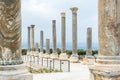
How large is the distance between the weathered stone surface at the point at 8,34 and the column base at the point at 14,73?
0.19 metres

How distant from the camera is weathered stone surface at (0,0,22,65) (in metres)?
10.6

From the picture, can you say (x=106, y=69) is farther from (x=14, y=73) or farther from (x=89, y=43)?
(x=89, y=43)

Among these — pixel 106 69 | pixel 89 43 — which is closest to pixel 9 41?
pixel 106 69

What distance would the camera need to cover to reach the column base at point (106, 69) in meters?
10.2

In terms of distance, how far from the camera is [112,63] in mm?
10461

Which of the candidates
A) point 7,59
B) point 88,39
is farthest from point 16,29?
point 88,39

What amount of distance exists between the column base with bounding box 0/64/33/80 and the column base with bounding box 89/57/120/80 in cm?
216

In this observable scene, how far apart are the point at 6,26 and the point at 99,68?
3.32 meters

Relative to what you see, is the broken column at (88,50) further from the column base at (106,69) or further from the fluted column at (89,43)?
the column base at (106,69)

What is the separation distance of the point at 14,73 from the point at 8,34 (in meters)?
1.30

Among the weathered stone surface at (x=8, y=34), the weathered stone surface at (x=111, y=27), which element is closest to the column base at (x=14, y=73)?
the weathered stone surface at (x=8, y=34)

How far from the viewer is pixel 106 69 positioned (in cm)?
1028

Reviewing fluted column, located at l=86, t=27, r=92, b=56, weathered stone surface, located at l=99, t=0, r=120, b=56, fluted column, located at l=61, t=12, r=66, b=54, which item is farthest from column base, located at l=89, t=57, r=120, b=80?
fluted column, located at l=61, t=12, r=66, b=54

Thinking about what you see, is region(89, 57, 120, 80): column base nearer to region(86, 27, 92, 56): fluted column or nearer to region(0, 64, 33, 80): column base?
region(0, 64, 33, 80): column base
